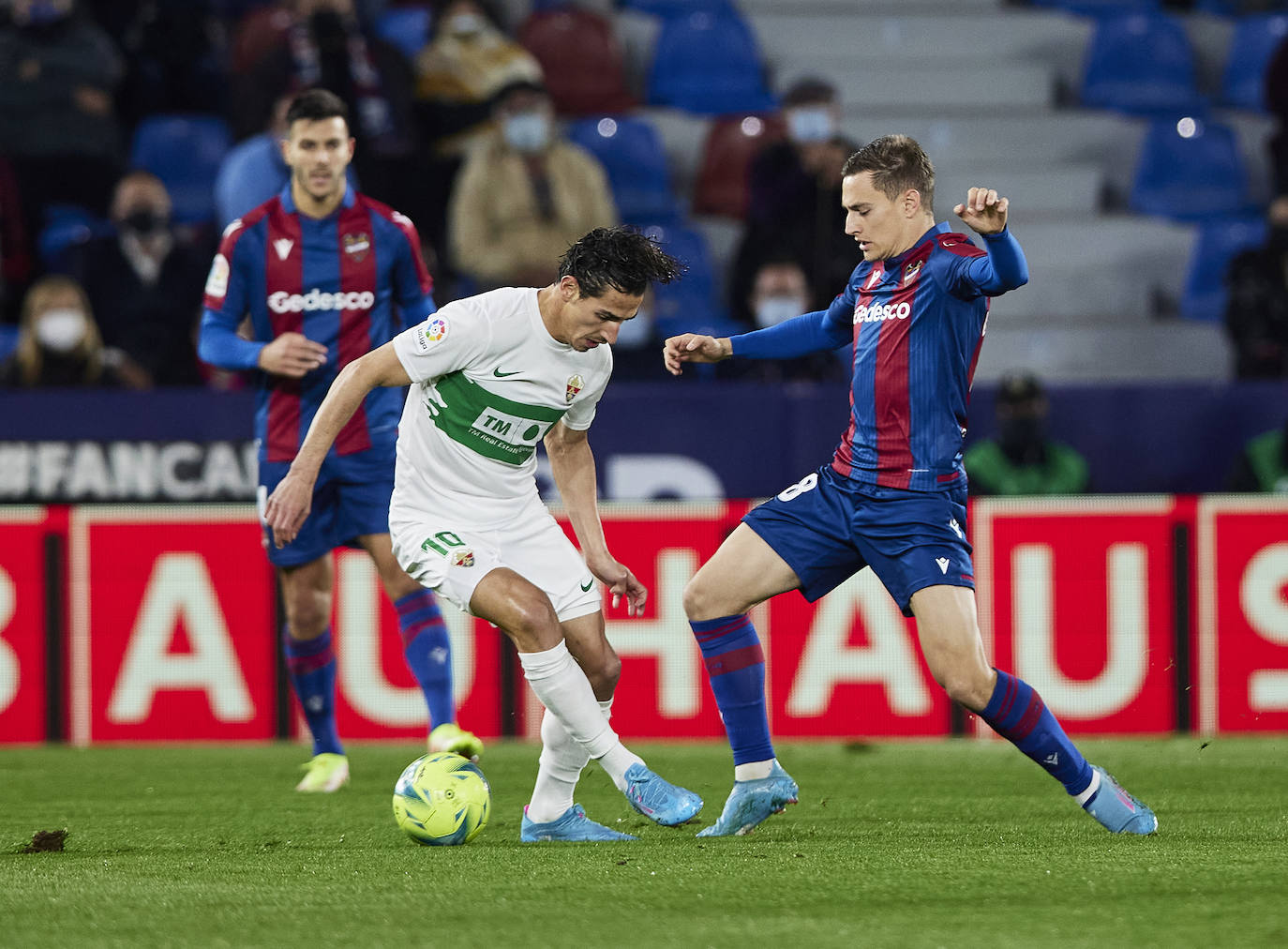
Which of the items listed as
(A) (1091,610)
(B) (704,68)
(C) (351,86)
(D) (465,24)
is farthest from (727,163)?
(A) (1091,610)

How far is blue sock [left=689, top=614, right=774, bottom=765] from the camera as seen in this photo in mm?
5020

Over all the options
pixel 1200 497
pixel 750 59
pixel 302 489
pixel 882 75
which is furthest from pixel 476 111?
pixel 302 489

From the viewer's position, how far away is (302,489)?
193 inches

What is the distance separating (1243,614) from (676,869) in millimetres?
4150

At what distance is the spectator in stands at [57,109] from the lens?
10289 mm

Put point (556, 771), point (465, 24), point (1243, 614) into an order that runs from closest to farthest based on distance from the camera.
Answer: point (556, 771)
point (1243, 614)
point (465, 24)

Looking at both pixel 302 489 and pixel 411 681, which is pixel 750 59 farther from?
pixel 302 489

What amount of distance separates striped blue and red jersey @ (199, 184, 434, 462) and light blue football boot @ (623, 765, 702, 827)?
6.22 ft

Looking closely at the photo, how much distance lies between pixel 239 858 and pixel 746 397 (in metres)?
4.21

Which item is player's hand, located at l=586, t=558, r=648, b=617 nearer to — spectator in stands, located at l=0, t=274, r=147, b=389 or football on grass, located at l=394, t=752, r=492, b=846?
football on grass, located at l=394, t=752, r=492, b=846

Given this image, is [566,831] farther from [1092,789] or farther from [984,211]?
[984,211]

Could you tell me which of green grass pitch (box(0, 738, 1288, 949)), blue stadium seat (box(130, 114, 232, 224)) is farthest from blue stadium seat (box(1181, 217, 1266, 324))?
blue stadium seat (box(130, 114, 232, 224))

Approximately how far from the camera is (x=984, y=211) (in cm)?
441

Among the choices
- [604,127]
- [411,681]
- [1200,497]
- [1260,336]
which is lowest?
[411,681]
